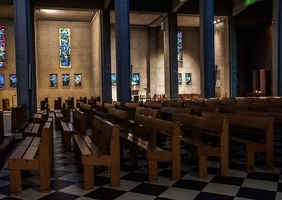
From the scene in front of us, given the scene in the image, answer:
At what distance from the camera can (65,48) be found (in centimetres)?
2622

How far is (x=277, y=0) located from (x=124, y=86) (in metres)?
8.54

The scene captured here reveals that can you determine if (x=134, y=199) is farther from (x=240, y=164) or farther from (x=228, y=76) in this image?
(x=228, y=76)

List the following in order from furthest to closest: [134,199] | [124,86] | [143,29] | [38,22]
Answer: [143,29] → [38,22] → [124,86] → [134,199]

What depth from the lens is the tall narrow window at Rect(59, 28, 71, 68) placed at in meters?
26.1

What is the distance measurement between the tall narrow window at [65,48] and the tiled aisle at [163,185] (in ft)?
71.5

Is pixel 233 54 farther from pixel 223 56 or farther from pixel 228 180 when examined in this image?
pixel 228 180

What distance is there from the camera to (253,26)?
93.1 ft

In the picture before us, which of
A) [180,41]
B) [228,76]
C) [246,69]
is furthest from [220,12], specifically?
[246,69]

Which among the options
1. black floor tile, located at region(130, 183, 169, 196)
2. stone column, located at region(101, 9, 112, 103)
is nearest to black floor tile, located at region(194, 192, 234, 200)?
black floor tile, located at region(130, 183, 169, 196)

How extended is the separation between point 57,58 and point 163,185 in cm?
2342

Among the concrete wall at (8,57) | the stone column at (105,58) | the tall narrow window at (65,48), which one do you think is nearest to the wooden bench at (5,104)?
the concrete wall at (8,57)

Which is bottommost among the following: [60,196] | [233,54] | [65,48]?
[60,196]

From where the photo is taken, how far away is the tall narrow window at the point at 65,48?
2606 centimetres

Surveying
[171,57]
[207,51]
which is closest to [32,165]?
[207,51]
